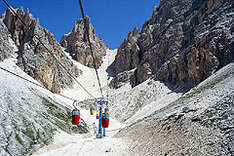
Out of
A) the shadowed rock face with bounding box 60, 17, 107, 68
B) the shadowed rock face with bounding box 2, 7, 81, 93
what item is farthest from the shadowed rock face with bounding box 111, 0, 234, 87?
the shadowed rock face with bounding box 2, 7, 81, 93

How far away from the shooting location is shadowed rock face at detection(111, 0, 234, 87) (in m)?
40.7

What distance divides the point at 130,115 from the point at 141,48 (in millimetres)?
51845

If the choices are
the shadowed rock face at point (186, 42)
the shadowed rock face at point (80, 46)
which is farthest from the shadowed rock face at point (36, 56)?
the shadowed rock face at point (186, 42)

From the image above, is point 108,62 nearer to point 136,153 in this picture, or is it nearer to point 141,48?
point 141,48

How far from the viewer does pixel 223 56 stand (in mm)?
38219

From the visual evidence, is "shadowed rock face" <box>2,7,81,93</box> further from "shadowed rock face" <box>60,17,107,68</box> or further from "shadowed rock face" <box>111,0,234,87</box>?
"shadowed rock face" <box>111,0,234,87</box>

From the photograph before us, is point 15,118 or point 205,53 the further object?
point 205,53

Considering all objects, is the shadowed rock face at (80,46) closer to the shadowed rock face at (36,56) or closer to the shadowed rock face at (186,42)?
the shadowed rock face at (36,56)

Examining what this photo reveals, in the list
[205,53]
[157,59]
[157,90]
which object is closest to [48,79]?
[157,90]

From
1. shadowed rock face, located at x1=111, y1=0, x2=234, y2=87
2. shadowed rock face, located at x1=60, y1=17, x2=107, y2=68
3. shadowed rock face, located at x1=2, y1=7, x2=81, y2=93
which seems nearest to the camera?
shadowed rock face, located at x1=111, y1=0, x2=234, y2=87

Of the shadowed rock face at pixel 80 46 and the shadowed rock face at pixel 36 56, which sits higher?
the shadowed rock face at pixel 80 46

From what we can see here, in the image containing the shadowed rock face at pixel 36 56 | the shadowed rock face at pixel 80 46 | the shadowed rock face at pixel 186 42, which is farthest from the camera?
the shadowed rock face at pixel 80 46

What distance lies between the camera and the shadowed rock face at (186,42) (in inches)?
1602

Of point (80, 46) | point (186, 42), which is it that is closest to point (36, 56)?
point (186, 42)
